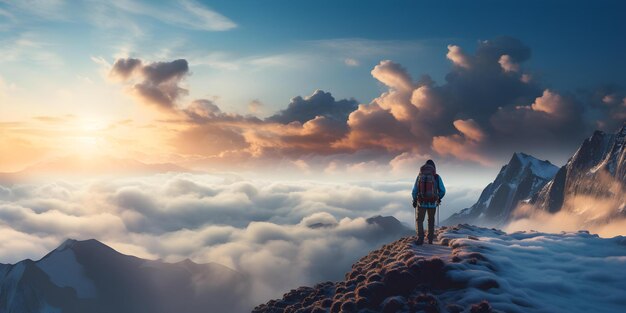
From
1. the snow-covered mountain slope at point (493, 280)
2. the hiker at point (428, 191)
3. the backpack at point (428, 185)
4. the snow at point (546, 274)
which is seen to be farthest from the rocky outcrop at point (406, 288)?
the backpack at point (428, 185)

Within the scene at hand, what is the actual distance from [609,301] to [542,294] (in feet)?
7.89

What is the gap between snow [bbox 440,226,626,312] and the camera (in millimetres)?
16406

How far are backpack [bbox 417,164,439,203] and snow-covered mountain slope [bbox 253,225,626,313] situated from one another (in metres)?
2.95

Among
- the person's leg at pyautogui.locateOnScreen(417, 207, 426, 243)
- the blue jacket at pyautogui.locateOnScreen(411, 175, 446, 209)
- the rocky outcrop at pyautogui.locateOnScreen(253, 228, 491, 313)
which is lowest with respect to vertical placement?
the rocky outcrop at pyautogui.locateOnScreen(253, 228, 491, 313)

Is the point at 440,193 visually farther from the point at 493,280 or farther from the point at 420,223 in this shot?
the point at 493,280

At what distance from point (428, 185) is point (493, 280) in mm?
7180

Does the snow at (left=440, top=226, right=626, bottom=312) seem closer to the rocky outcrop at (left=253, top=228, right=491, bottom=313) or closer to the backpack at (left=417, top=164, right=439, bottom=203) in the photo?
the rocky outcrop at (left=253, top=228, right=491, bottom=313)

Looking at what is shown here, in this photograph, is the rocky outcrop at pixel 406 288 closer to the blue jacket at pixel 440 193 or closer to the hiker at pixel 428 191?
the hiker at pixel 428 191

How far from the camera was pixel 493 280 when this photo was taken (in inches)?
690

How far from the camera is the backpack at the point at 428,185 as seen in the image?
925 inches

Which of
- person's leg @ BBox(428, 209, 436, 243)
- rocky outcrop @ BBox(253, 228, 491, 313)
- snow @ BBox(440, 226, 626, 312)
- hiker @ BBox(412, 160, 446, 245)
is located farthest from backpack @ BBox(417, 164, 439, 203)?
snow @ BBox(440, 226, 626, 312)

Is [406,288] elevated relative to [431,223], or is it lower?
lower

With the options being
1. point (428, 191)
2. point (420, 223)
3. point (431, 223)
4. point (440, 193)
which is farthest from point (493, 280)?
point (431, 223)

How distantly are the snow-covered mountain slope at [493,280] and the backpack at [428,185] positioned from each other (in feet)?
9.68
